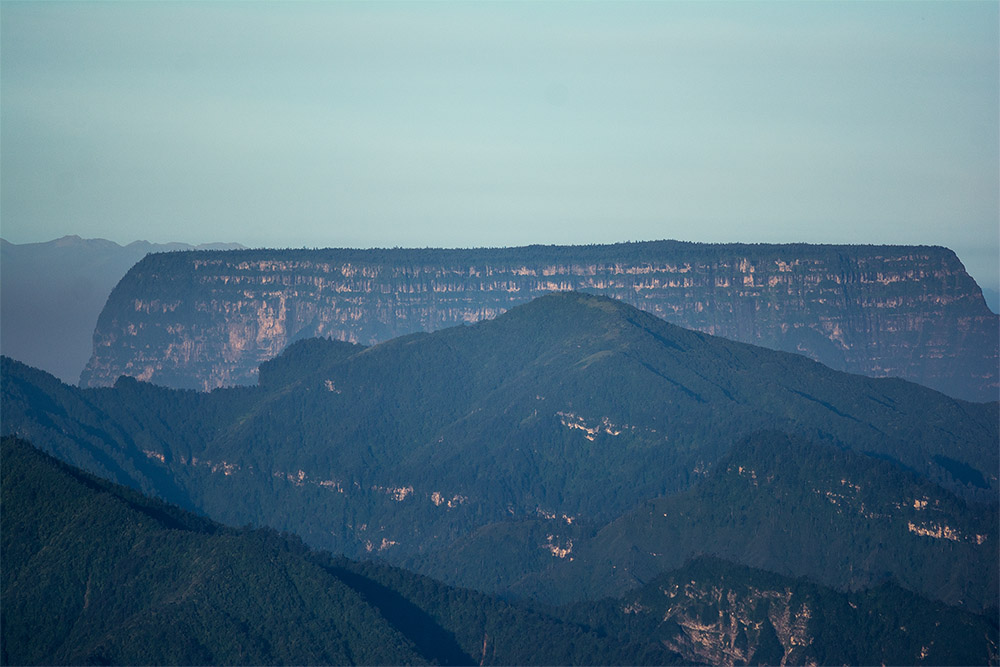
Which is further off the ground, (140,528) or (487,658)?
(140,528)

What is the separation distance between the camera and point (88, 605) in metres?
191

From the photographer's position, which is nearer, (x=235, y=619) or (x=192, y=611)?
(x=192, y=611)

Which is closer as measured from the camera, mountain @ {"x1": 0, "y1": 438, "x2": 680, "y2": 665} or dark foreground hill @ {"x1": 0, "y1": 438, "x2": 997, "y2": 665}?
mountain @ {"x1": 0, "y1": 438, "x2": 680, "y2": 665}

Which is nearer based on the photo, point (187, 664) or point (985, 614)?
point (187, 664)

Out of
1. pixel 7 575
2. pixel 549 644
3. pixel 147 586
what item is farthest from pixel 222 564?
pixel 549 644

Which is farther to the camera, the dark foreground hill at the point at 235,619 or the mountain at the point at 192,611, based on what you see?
the dark foreground hill at the point at 235,619

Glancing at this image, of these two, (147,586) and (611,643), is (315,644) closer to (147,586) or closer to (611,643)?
(147,586)

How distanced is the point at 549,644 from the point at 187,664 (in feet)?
132

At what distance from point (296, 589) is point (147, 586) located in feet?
48.6

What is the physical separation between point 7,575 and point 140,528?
14030mm

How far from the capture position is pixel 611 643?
19975cm

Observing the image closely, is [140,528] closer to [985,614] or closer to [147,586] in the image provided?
[147,586]

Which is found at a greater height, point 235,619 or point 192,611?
point 192,611

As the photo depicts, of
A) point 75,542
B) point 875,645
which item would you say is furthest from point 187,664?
point 875,645
